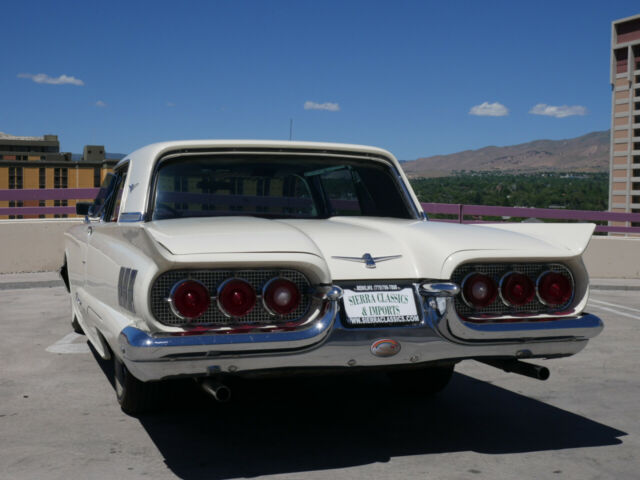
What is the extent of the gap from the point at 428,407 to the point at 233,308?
197 cm

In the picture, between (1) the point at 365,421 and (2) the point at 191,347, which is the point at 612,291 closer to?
(1) the point at 365,421

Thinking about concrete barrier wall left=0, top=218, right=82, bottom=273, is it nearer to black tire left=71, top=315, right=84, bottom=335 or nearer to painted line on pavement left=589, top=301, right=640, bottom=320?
black tire left=71, top=315, right=84, bottom=335

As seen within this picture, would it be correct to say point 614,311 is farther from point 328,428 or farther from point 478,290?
point 478,290

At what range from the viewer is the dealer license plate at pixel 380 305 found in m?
3.77

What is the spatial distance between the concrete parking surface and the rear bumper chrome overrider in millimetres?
543

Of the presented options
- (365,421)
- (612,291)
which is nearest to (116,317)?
(365,421)

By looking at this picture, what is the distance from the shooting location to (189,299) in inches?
142

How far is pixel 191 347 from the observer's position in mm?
3527

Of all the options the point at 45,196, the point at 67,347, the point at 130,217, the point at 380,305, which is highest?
the point at 45,196

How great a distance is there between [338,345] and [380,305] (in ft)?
0.92

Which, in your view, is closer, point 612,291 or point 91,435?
point 91,435

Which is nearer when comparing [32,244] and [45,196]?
[32,244]

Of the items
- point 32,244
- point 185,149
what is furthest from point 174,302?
point 32,244

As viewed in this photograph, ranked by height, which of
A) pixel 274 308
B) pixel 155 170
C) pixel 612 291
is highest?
pixel 155 170
